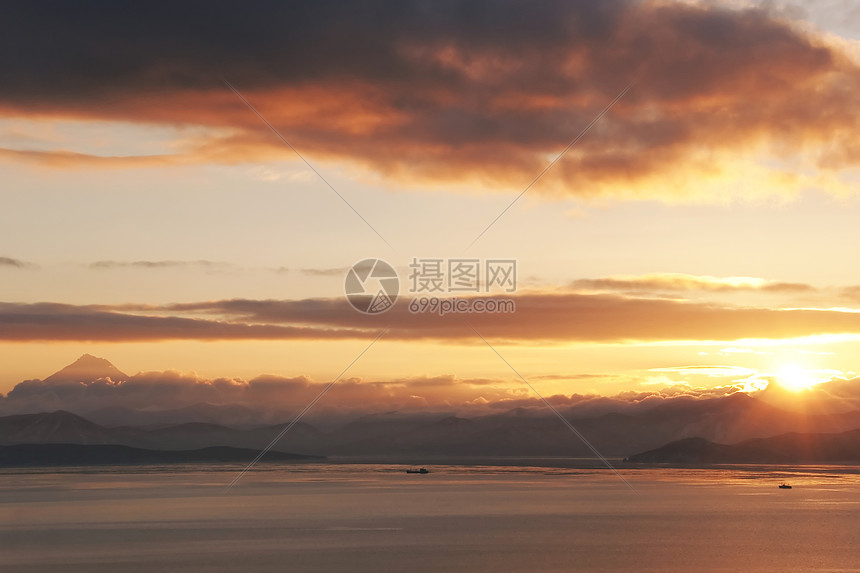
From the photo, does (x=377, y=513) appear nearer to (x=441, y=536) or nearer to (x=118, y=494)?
(x=441, y=536)

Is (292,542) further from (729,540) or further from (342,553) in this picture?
(729,540)

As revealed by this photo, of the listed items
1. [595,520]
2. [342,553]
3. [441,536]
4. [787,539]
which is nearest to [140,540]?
[342,553]

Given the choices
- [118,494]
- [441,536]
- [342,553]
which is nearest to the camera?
[342,553]

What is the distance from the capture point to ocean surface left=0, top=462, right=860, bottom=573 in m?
72.4

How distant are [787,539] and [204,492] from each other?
10203 centimetres

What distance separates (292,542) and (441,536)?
14.8 meters

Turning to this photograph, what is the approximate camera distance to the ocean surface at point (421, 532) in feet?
238

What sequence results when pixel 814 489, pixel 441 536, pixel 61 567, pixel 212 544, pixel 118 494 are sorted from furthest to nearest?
1. pixel 814 489
2. pixel 118 494
3. pixel 441 536
4. pixel 212 544
5. pixel 61 567

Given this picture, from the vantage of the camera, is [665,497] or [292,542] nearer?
[292,542]

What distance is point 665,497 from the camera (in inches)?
6240

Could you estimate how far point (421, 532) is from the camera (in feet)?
306

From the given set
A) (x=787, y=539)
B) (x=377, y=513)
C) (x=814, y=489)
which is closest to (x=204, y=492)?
(x=377, y=513)

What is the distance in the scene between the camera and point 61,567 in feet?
231

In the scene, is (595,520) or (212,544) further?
(595,520)
